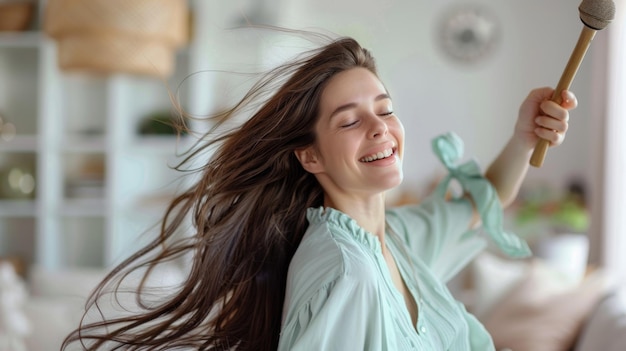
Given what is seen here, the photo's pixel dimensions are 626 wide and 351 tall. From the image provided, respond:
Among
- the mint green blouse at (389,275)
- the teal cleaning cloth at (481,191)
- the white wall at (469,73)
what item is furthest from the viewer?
the white wall at (469,73)

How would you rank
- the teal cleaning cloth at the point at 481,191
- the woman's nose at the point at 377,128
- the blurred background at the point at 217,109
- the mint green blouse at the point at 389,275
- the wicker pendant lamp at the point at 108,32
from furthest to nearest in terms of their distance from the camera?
the blurred background at the point at 217,109 → the wicker pendant lamp at the point at 108,32 → the teal cleaning cloth at the point at 481,191 → the woman's nose at the point at 377,128 → the mint green blouse at the point at 389,275

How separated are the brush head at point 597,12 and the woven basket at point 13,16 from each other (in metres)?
4.78

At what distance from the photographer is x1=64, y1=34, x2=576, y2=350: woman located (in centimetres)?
130

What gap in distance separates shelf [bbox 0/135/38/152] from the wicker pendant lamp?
2.14m

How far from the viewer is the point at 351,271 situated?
45.1 inches

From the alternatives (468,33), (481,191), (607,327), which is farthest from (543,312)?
(468,33)

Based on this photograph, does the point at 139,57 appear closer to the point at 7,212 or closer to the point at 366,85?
the point at 366,85

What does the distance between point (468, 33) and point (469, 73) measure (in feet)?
0.98

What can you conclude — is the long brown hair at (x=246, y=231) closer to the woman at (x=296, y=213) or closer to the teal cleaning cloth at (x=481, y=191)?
the woman at (x=296, y=213)

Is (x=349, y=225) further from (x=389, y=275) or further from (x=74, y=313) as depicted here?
(x=74, y=313)

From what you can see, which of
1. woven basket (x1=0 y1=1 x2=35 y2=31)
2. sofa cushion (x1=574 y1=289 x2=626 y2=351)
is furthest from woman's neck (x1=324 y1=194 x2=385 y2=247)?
woven basket (x1=0 y1=1 x2=35 y2=31)

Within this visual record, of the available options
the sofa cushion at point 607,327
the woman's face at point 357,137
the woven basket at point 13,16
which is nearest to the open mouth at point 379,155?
the woman's face at point 357,137

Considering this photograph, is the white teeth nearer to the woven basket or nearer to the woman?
the woman

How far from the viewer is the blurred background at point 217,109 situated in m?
5.28
